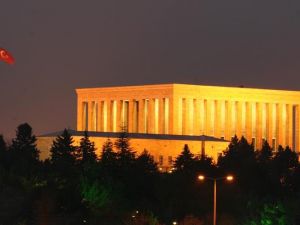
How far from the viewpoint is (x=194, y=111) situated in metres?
148

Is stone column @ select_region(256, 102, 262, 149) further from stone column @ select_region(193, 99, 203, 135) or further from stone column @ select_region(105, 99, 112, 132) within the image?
stone column @ select_region(105, 99, 112, 132)

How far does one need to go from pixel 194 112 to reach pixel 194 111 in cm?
16

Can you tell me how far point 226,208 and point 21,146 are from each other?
116ft

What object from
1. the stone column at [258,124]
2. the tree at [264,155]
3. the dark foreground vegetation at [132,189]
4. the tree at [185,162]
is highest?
the stone column at [258,124]

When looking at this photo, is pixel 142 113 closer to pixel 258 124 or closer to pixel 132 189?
pixel 258 124

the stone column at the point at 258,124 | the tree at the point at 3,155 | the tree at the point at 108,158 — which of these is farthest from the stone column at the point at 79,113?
the tree at the point at 108,158

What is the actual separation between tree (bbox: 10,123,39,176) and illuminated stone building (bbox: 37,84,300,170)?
60.0 feet

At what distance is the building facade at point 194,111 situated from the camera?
146 meters

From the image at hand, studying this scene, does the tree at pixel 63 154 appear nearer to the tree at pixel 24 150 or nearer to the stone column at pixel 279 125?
the tree at pixel 24 150

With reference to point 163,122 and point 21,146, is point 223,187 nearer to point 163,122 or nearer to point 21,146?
point 21,146

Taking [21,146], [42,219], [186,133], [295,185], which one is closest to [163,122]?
[186,133]

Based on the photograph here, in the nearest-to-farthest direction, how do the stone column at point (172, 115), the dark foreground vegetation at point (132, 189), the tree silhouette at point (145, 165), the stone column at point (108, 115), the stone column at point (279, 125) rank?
the dark foreground vegetation at point (132, 189) < the tree silhouette at point (145, 165) < the stone column at point (172, 115) < the stone column at point (108, 115) < the stone column at point (279, 125)

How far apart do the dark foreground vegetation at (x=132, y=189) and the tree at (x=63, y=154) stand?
8 centimetres

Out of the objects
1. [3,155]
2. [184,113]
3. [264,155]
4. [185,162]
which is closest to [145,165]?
[185,162]
